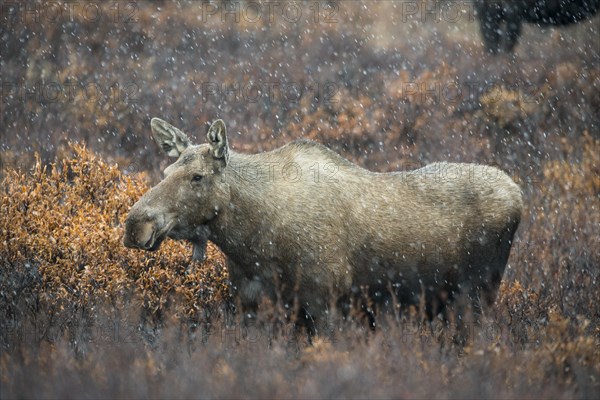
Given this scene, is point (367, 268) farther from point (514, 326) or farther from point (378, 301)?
point (514, 326)

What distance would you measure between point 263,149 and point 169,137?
225 inches

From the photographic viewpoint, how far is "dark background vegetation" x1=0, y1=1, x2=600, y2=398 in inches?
190

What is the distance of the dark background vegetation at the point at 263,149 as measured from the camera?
15.9ft

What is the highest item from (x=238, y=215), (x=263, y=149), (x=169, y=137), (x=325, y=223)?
(x=169, y=137)

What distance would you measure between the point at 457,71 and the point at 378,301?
8738 millimetres

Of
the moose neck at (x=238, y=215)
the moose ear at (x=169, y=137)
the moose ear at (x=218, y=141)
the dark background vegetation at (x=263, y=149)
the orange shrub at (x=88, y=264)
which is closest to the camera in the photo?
the dark background vegetation at (x=263, y=149)

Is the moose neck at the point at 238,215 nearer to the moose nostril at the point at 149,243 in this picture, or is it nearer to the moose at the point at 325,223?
the moose at the point at 325,223

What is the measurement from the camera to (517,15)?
16656 mm

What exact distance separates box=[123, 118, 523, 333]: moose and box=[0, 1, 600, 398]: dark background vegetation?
31cm

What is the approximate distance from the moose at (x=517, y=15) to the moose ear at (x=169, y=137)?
10.9m

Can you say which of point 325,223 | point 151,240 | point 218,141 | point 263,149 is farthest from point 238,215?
point 263,149

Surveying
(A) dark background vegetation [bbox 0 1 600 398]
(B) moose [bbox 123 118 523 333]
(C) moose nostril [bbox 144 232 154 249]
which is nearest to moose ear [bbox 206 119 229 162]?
(B) moose [bbox 123 118 523 333]

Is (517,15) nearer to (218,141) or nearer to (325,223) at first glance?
(325,223)

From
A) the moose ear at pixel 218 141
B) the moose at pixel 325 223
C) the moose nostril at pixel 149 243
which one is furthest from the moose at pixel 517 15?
the moose nostril at pixel 149 243
